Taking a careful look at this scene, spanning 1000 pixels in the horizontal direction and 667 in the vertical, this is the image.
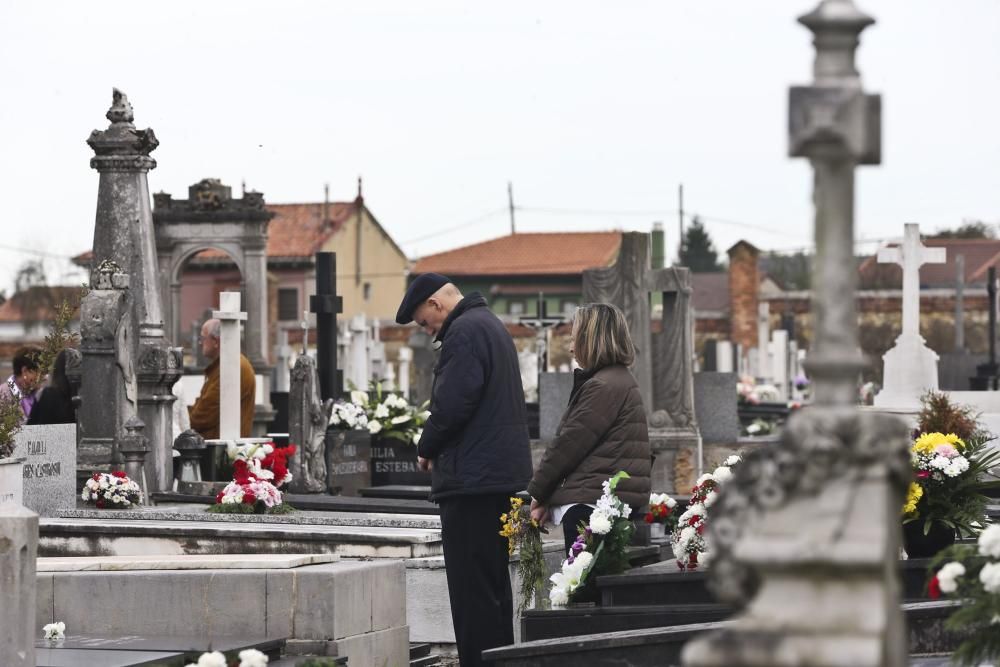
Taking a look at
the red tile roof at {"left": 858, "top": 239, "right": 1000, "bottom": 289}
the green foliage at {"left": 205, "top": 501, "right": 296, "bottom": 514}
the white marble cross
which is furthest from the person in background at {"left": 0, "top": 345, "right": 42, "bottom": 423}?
the red tile roof at {"left": 858, "top": 239, "right": 1000, "bottom": 289}

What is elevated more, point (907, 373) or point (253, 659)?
point (907, 373)

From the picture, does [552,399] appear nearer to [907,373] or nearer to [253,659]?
[907,373]

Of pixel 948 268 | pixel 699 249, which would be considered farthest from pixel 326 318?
pixel 699 249

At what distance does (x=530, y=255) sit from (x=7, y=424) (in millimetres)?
74088

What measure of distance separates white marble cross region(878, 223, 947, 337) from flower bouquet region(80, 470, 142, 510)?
372 inches

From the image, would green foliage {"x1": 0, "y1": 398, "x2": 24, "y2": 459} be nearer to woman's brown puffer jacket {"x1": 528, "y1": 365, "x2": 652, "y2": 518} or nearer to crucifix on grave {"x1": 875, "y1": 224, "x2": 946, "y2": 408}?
woman's brown puffer jacket {"x1": 528, "y1": 365, "x2": 652, "y2": 518}

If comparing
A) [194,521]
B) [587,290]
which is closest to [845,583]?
[194,521]

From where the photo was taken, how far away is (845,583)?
312 centimetres

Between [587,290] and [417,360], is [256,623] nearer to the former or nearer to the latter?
[587,290]

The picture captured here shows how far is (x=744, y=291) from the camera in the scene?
50469 millimetres

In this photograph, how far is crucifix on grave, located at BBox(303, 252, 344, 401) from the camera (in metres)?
16.1

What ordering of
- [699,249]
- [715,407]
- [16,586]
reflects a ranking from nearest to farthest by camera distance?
1. [16,586]
2. [715,407]
3. [699,249]

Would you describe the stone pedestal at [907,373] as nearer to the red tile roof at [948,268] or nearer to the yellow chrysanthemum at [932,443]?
the yellow chrysanthemum at [932,443]

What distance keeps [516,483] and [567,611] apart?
2.34 feet
